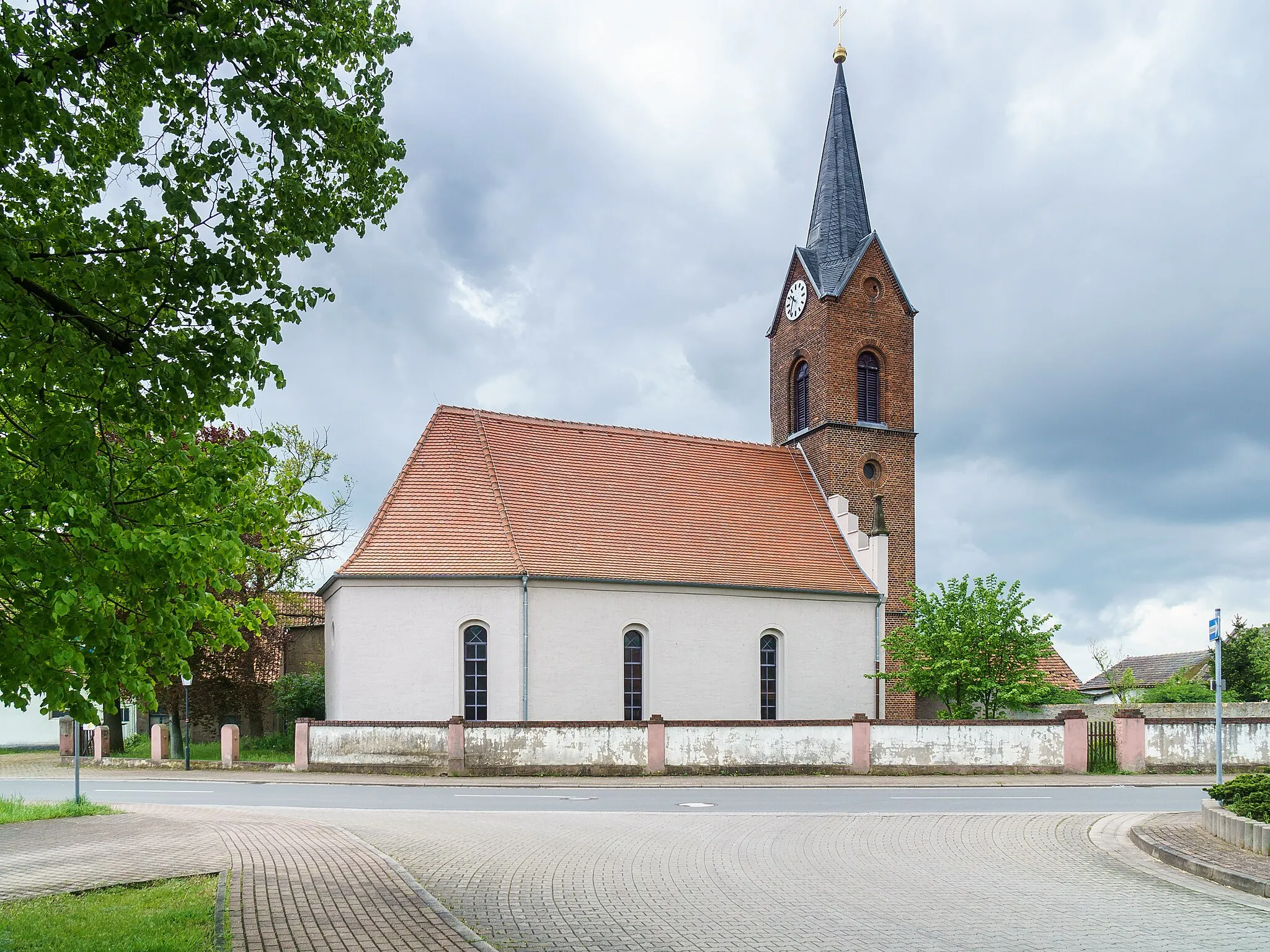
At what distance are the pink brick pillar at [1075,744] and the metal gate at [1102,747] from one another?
297 millimetres

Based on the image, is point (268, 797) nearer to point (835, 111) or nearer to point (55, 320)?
point (55, 320)

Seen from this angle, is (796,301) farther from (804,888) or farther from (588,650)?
(804,888)

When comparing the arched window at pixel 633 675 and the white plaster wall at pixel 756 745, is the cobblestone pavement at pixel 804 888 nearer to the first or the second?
the white plaster wall at pixel 756 745

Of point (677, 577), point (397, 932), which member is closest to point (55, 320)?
point (397, 932)

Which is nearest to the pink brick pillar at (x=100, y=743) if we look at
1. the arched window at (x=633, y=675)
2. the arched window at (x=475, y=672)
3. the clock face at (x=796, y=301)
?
the arched window at (x=475, y=672)

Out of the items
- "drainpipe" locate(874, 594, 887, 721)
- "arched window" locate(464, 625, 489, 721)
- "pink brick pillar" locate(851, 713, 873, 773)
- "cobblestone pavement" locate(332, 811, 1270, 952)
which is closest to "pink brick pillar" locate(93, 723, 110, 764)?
"arched window" locate(464, 625, 489, 721)

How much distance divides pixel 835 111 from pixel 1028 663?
21.5 m

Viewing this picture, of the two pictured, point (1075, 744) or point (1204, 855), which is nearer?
point (1204, 855)

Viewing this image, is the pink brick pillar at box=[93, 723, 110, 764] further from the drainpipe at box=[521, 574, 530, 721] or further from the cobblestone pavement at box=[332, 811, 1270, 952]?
the cobblestone pavement at box=[332, 811, 1270, 952]

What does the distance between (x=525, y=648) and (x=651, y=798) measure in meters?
8.95

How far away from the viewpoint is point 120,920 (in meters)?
8.62

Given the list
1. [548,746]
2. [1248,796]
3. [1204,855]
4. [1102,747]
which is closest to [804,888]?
[1204,855]

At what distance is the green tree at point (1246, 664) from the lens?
4559 centimetres

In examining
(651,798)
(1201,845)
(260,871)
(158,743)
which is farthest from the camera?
(158,743)
